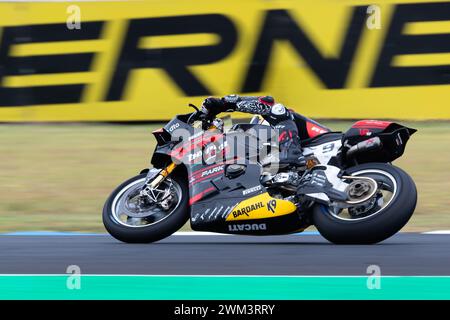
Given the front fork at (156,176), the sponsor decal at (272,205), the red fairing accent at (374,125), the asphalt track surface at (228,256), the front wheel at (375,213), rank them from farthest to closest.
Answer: the front fork at (156,176)
the sponsor decal at (272,205)
the red fairing accent at (374,125)
the front wheel at (375,213)
the asphalt track surface at (228,256)

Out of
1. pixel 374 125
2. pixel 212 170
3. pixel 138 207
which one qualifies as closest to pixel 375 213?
pixel 374 125

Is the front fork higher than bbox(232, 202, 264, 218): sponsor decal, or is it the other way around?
the front fork

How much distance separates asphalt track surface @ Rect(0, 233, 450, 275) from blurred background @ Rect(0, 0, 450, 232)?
14.3ft

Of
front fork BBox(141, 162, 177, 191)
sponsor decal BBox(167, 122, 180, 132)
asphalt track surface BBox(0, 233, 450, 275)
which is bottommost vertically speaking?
asphalt track surface BBox(0, 233, 450, 275)

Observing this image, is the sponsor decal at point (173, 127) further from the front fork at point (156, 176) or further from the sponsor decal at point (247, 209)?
the sponsor decal at point (247, 209)

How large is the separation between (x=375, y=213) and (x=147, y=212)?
180 cm

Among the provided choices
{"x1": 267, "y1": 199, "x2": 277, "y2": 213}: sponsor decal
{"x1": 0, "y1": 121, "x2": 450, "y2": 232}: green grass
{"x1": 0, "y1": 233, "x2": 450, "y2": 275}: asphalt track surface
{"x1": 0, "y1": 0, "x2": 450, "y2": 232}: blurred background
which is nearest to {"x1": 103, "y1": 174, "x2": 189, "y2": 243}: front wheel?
{"x1": 0, "y1": 233, "x2": 450, "y2": 275}: asphalt track surface

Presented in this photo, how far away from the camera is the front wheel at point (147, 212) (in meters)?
7.13

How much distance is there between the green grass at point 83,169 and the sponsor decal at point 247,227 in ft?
7.07

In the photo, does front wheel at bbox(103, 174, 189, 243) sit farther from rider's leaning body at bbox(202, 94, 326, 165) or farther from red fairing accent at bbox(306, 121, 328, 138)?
red fairing accent at bbox(306, 121, 328, 138)

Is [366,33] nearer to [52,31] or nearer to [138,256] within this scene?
[52,31]

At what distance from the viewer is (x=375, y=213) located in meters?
6.41

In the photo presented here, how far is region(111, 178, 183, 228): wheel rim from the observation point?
7.17 meters

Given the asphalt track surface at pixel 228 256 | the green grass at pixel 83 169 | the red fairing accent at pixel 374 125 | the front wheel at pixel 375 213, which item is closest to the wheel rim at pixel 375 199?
the front wheel at pixel 375 213
